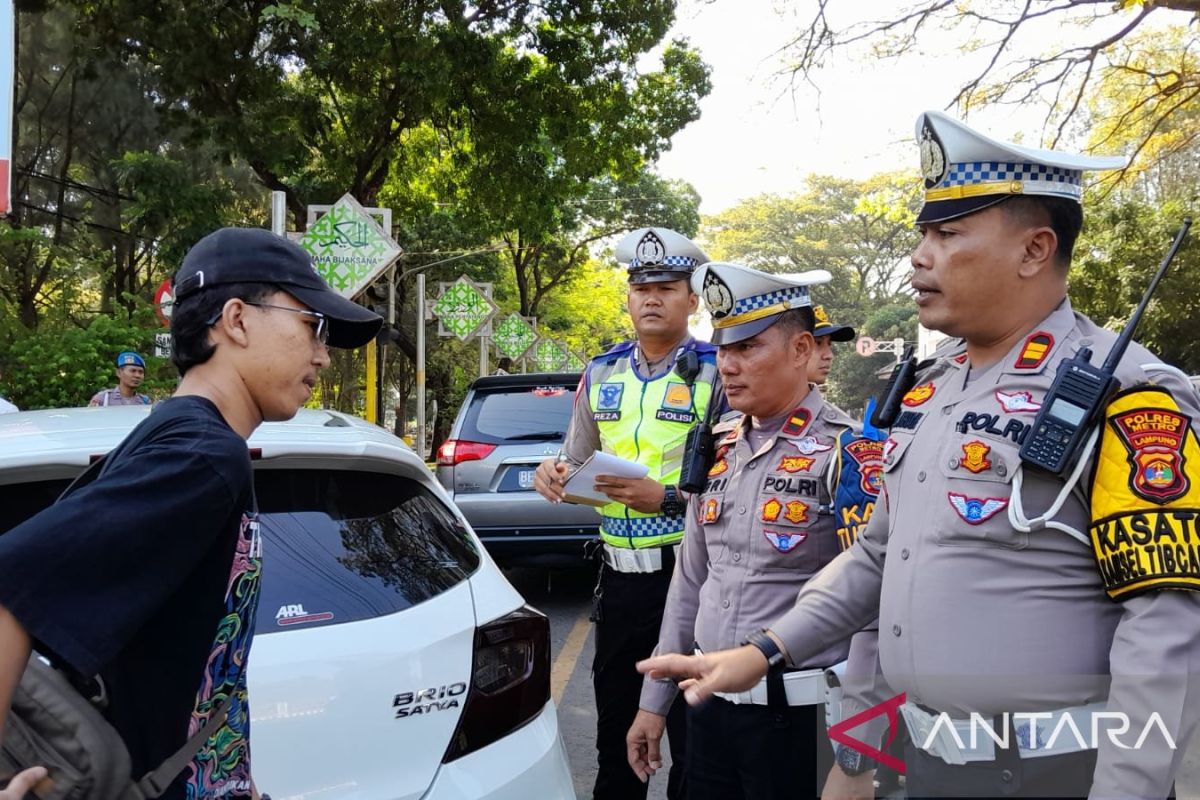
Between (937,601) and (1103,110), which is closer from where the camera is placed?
(937,601)

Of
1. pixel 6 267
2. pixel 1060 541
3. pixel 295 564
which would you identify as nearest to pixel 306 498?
pixel 295 564

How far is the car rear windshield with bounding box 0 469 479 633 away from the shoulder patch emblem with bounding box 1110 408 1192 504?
1580 mm

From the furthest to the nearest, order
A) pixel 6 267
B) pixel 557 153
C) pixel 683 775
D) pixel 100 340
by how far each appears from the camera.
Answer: pixel 6 267 → pixel 557 153 → pixel 100 340 → pixel 683 775

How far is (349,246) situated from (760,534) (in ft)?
22.5

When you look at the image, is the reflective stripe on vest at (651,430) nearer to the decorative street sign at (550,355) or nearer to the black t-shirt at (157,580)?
the black t-shirt at (157,580)

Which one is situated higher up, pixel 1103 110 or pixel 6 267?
pixel 1103 110

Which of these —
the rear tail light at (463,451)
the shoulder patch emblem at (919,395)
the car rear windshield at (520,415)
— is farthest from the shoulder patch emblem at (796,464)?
the rear tail light at (463,451)

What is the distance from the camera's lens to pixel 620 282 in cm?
4984

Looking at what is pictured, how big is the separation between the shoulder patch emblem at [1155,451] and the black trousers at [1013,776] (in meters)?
0.42

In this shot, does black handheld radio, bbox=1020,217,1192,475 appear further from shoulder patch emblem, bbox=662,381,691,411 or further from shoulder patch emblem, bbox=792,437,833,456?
shoulder patch emblem, bbox=662,381,691,411

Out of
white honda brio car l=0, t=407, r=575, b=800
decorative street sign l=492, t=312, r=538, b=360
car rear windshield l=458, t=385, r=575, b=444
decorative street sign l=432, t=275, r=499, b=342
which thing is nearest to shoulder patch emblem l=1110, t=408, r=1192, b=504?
white honda brio car l=0, t=407, r=575, b=800

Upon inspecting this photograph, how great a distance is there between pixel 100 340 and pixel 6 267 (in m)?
11.6

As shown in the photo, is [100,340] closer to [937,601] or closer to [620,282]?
[937,601]

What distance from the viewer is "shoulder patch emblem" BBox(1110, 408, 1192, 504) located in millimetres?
1414
